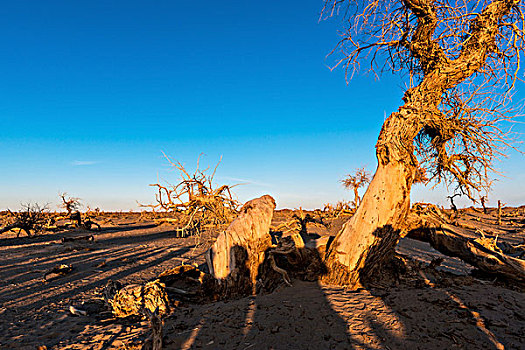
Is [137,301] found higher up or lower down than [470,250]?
lower down

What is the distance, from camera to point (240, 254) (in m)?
5.98

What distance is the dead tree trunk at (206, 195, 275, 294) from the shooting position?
5895mm

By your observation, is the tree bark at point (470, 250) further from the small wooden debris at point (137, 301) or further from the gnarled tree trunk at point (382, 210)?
the small wooden debris at point (137, 301)

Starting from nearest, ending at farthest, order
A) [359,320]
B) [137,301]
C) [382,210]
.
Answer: [359,320], [137,301], [382,210]

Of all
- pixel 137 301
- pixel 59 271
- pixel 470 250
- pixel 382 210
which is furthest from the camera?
pixel 59 271

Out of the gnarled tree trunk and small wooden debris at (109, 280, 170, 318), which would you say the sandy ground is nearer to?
small wooden debris at (109, 280, 170, 318)

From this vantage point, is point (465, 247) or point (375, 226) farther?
point (465, 247)

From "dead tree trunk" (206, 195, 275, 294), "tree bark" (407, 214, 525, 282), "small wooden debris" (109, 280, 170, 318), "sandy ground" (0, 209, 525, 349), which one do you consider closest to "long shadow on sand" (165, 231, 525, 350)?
"sandy ground" (0, 209, 525, 349)

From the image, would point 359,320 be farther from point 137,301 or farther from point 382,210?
point 137,301

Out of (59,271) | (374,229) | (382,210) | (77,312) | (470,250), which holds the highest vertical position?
(382,210)

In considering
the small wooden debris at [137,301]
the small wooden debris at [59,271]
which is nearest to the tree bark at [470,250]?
the small wooden debris at [137,301]

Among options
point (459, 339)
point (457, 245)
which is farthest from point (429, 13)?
point (459, 339)

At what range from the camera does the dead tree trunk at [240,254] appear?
5.89 m

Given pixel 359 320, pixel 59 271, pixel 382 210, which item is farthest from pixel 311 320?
pixel 59 271
